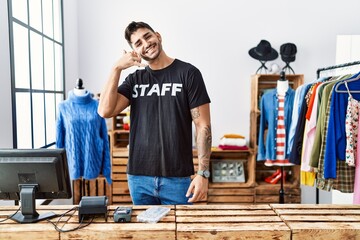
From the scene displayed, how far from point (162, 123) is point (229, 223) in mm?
694

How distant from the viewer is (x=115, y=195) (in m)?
3.65

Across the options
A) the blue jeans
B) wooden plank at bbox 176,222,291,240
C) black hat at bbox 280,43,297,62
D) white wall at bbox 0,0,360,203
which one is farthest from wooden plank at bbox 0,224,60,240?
black hat at bbox 280,43,297,62

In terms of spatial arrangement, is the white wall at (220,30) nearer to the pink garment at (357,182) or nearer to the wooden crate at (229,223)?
the pink garment at (357,182)

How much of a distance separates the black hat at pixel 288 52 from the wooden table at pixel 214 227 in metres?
2.77

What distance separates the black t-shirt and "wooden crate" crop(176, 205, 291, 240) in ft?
1.24

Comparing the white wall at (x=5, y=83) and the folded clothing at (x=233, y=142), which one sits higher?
the white wall at (x=5, y=83)

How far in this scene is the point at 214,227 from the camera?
3.93ft

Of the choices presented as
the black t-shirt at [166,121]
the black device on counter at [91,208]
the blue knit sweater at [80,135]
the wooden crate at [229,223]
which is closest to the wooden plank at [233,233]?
the wooden crate at [229,223]

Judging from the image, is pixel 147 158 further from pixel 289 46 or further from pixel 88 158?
pixel 289 46

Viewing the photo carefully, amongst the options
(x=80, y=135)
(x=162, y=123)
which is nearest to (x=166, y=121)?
(x=162, y=123)

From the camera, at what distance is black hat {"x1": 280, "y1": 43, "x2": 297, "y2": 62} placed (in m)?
3.83

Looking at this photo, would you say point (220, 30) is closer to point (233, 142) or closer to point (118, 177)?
point (233, 142)

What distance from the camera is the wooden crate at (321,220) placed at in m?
1.18

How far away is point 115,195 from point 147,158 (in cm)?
205
